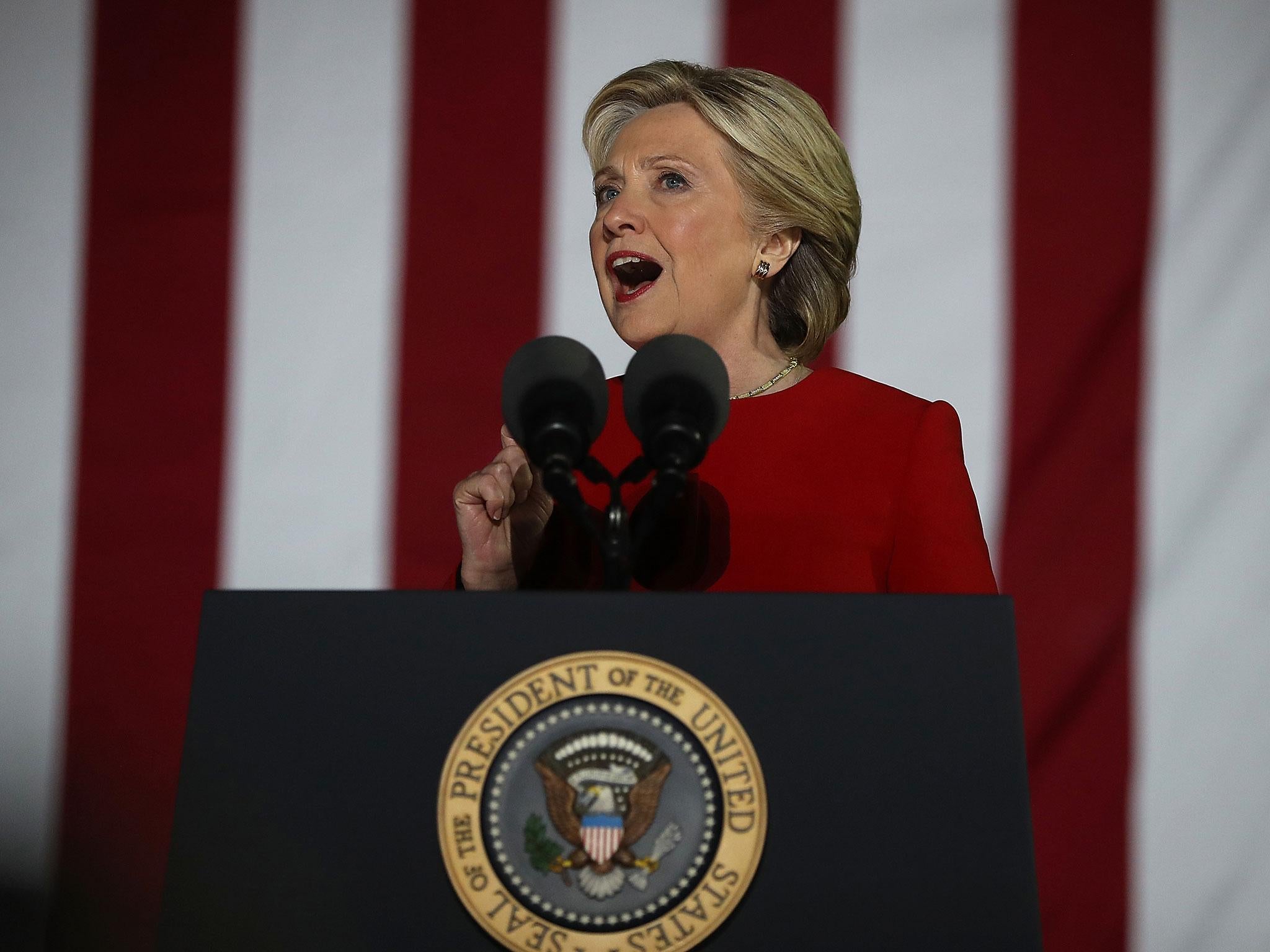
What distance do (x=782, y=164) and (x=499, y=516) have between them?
49cm

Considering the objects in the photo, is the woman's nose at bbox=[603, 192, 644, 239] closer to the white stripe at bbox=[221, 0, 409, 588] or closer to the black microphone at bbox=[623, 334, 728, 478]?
the black microphone at bbox=[623, 334, 728, 478]

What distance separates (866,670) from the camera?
0.66m

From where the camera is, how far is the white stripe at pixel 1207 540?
5.41 feet

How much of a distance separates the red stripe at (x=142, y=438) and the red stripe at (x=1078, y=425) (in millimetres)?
1184

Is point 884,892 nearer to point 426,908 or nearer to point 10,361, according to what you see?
point 426,908

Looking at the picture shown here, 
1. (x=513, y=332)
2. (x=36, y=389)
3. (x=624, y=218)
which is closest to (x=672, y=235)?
(x=624, y=218)

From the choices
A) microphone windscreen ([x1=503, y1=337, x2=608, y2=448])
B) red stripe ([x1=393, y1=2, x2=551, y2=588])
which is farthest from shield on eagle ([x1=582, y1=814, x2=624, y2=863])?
red stripe ([x1=393, y1=2, x2=551, y2=588])

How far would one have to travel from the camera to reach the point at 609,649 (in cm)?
67

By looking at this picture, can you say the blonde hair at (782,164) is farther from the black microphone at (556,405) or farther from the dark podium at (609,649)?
the dark podium at (609,649)

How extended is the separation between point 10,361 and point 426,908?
152 cm

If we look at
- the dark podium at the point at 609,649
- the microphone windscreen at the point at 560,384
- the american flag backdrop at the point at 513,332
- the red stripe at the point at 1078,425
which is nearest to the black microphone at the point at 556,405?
the microphone windscreen at the point at 560,384

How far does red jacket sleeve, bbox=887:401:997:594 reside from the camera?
111cm

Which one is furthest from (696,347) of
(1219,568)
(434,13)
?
(434,13)

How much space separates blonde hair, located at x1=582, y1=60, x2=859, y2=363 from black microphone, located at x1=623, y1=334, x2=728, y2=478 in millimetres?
484
